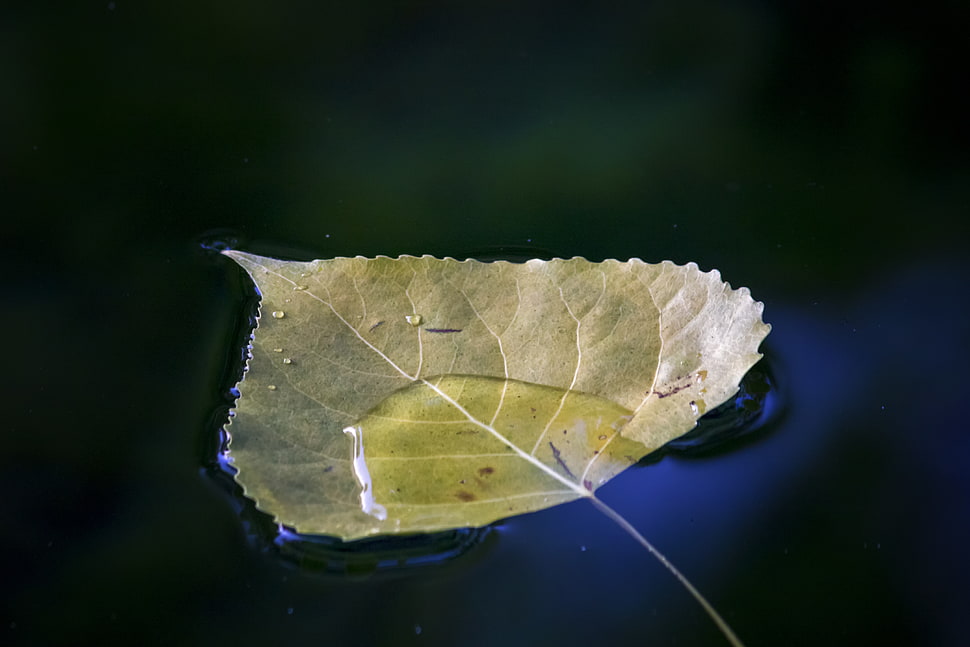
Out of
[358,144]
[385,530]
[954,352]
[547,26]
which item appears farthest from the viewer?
[547,26]

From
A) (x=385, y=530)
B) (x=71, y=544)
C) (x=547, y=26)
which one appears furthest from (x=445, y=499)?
(x=547, y=26)

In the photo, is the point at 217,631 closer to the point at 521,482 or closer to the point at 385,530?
the point at 385,530

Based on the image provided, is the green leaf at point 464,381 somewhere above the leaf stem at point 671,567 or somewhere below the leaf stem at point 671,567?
above

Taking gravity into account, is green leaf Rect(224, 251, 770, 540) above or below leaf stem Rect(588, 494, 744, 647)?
above

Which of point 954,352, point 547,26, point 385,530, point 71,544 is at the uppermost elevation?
point 547,26

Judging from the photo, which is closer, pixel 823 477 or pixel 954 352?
pixel 823 477
